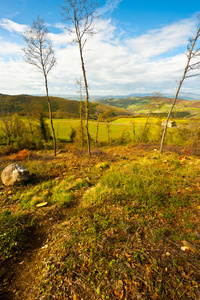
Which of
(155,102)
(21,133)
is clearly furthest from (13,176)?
(21,133)

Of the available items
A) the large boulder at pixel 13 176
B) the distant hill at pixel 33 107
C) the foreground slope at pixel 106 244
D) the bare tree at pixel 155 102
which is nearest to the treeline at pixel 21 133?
the distant hill at pixel 33 107

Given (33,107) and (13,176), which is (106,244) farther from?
(33,107)

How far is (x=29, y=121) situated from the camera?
37.6 metres

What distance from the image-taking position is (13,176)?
25.5 feet

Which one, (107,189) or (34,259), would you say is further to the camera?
(107,189)

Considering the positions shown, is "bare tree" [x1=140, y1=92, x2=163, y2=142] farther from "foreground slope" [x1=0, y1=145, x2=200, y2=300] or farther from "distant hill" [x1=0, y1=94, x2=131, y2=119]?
"foreground slope" [x1=0, y1=145, x2=200, y2=300]

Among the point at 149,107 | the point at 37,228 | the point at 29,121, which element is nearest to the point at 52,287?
the point at 37,228

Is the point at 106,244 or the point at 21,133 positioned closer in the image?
the point at 106,244

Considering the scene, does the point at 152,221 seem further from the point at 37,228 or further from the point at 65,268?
the point at 37,228

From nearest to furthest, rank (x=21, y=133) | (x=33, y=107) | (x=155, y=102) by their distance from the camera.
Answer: (x=155, y=102) → (x=21, y=133) → (x=33, y=107)

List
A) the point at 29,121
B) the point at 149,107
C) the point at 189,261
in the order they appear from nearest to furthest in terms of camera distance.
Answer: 1. the point at 189,261
2. the point at 149,107
3. the point at 29,121

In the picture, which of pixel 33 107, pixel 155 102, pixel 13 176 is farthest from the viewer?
pixel 33 107

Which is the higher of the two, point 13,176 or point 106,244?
point 106,244

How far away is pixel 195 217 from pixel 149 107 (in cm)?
2347
